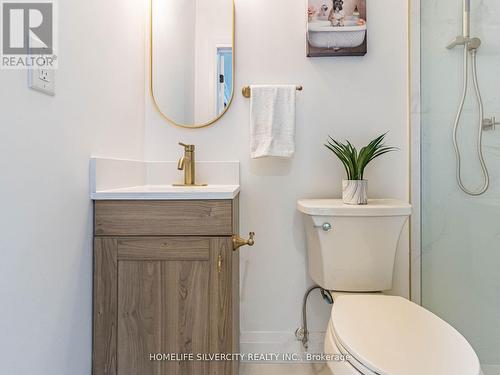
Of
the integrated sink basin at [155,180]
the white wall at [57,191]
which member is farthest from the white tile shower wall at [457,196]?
the white wall at [57,191]

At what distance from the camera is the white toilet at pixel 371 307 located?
0.76m

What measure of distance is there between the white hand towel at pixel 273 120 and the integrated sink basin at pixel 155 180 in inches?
6.4

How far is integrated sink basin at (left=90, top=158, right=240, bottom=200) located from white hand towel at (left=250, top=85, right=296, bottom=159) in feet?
0.54

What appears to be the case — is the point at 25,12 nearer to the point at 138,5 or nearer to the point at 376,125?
the point at 138,5

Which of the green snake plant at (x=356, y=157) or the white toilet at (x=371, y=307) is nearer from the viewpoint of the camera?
the white toilet at (x=371, y=307)

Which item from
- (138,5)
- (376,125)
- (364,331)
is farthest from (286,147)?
(138,5)

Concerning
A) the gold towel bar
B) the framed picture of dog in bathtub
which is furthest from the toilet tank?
the framed picture of dog in bathtub

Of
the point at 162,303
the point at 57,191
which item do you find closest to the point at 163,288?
the point at 162,303

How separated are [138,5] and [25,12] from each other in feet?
2.56

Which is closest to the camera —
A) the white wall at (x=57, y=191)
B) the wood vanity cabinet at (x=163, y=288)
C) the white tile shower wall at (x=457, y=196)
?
the white wall at (x=57, y=191)

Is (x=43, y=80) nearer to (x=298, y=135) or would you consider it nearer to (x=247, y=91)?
(x=247, y=91)

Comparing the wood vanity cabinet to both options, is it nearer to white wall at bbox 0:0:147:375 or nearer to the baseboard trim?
white wall at bbox 0:0:147:375

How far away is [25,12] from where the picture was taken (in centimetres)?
77

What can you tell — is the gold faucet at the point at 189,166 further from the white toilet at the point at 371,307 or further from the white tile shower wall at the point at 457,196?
the white tile shower wall at the point at 457,196
